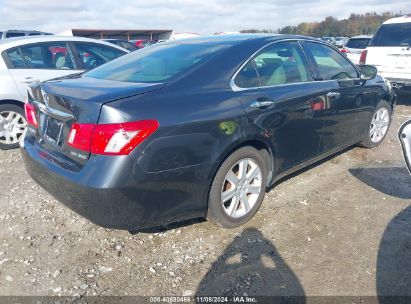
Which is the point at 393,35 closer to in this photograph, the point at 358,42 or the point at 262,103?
the point at 358,42

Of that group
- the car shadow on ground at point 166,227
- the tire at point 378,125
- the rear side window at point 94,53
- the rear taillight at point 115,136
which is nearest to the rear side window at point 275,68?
the rear taillight at point 115,136

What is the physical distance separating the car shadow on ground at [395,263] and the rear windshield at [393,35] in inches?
233

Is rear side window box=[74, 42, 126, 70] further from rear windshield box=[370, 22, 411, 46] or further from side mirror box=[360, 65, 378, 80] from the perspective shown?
rear windshield box=[370, 22, 411, 46]

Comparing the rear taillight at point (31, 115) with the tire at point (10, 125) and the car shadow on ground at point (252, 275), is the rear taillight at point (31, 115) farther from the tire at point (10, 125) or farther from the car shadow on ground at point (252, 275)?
the tire at point (10, 125)

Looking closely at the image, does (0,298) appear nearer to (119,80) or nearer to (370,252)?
(119,80)

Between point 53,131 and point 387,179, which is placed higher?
point 53,131

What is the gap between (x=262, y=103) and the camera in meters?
3.09

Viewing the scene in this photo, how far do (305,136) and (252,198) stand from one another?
873 mm

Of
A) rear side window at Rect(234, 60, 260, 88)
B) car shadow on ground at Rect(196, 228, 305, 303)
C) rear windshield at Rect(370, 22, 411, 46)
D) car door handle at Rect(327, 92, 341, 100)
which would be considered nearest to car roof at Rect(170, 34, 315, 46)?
rear side window at Rect(234, 60, 260, 88)

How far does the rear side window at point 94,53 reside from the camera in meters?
5.72

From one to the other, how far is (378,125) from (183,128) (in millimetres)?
3741

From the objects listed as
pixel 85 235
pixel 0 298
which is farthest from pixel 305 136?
pixel 0 298

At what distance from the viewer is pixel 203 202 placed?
288cm

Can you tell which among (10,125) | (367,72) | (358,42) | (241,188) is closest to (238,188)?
(241,188)
